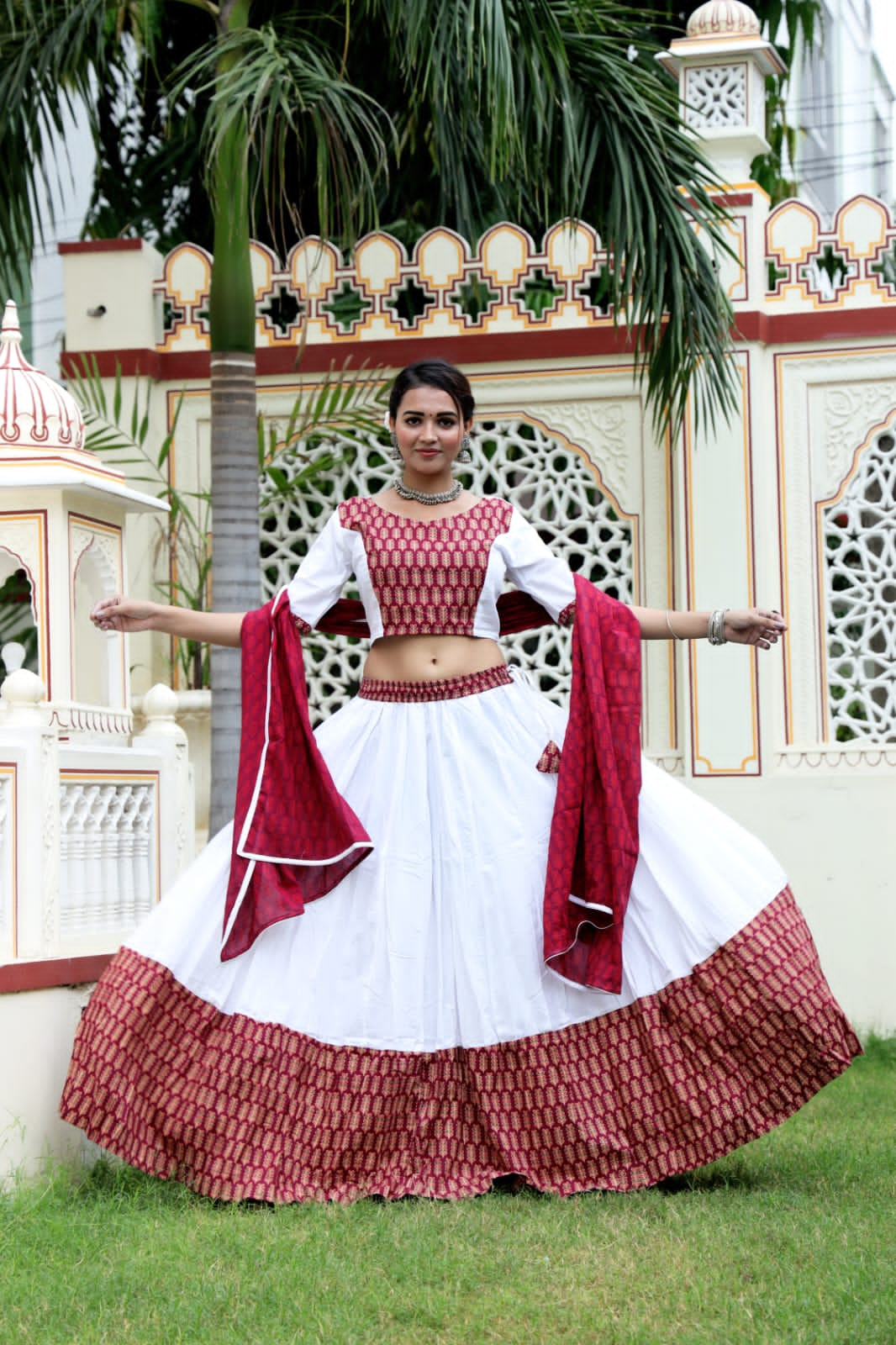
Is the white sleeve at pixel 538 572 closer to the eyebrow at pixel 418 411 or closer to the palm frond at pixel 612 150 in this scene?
the eyebrow at pixel 418 411

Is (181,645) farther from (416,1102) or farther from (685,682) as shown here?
(416,1102)

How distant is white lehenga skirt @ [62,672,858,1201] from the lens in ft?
13.1

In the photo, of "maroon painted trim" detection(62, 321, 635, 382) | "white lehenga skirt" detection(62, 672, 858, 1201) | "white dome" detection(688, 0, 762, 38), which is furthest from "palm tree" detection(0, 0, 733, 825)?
"white lehenga skirt" detection(62, 672, 858, 1201)

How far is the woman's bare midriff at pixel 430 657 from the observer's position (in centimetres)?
430

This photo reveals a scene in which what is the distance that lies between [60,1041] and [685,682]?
3.51m

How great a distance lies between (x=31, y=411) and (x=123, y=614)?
113 cm

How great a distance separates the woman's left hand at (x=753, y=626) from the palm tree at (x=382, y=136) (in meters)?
2.41

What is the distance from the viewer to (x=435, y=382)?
4277 millimetres

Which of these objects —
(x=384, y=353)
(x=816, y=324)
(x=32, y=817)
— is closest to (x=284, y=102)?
(x=384, y=353)

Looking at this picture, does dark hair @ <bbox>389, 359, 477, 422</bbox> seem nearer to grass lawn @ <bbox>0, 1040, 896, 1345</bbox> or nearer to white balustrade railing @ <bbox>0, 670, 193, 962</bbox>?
white balustrade railing @ <bbox>0, 670, 193, 962</bbox>

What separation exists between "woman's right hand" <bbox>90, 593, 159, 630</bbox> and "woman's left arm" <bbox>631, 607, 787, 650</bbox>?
1.07 metres

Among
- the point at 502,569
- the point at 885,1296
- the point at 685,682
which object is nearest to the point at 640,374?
the point at 685,682

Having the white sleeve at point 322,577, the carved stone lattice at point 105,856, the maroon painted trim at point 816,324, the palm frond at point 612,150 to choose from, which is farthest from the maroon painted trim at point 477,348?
the white sleeve at point 322,577

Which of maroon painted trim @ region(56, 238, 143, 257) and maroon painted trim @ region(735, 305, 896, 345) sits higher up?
maroon painted trim @ region(56, 238, 143, 257)
